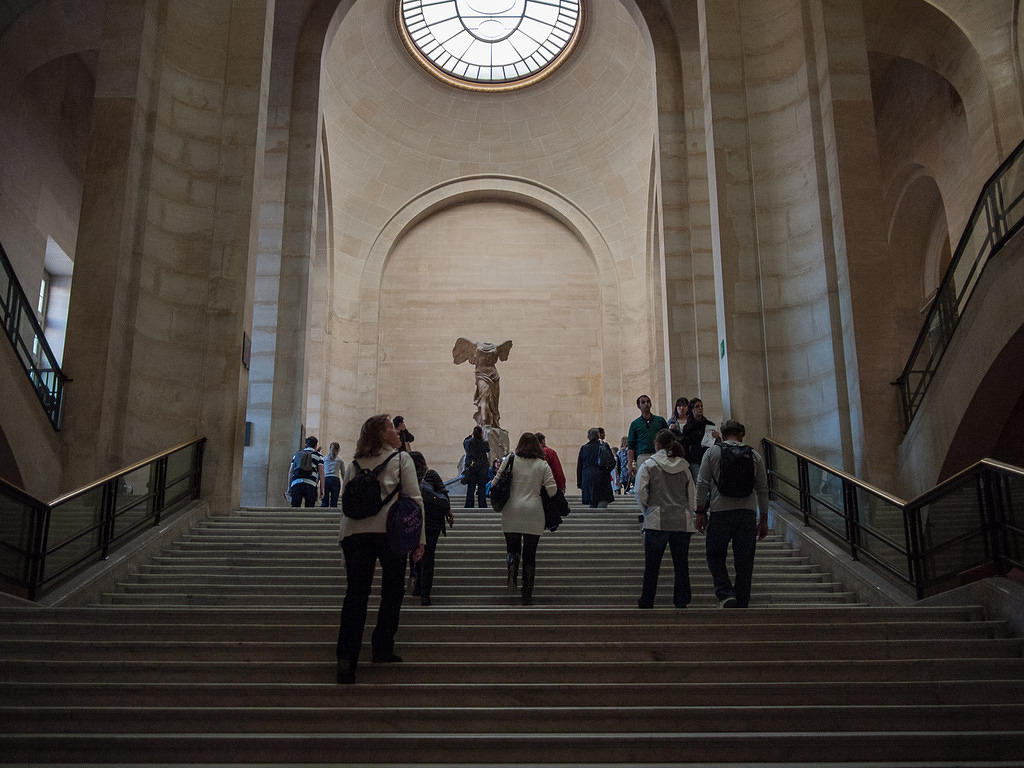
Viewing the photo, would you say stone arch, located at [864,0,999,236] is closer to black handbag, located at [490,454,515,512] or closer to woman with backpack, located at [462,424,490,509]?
woman with backpack, located at [462,424,490,509]

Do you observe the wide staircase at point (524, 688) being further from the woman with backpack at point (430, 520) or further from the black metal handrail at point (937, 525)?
the woman with backpack at point (430, 520)

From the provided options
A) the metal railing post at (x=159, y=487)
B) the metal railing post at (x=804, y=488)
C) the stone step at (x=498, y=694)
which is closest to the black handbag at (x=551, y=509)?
the stone step at (x=498, y=694)

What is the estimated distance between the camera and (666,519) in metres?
7.63

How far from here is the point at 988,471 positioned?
22.8 ft

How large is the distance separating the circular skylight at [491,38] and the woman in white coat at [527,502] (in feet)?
68.6

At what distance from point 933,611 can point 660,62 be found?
14.4 metres

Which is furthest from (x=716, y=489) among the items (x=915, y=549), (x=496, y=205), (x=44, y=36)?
(x=496, y=205)

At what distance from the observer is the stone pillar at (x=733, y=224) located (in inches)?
530

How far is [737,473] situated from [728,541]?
0.55 metres

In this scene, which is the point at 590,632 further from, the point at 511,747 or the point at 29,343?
the point at 29,343

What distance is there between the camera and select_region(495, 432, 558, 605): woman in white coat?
8086 mm

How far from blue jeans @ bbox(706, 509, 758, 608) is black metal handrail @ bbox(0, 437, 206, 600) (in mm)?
5412

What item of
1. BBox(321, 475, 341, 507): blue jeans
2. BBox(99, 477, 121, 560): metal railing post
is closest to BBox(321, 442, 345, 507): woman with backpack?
BBox(321, 475, 341, 507): blue jeans

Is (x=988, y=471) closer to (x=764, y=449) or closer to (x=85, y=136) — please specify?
(x=764, y=449)
